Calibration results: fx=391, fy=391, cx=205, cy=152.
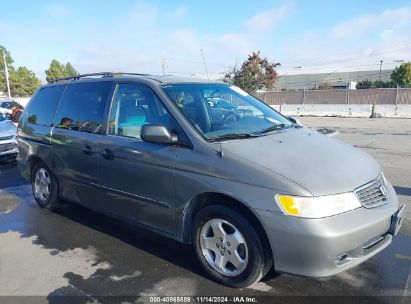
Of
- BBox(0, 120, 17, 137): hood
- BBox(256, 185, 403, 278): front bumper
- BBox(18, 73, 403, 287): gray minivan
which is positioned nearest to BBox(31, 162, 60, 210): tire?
BBox(18, 73, 403, 287): gray minivan

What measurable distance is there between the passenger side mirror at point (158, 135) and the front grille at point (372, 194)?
5.36ft

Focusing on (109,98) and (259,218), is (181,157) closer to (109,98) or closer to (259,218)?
(259,218)

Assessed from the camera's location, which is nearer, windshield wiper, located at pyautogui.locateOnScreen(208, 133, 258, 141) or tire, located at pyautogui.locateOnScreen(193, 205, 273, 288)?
tire, located at pyautogui.locateOnScreen(193, 205, 273, 288)

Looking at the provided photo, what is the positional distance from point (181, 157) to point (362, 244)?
1655 mm

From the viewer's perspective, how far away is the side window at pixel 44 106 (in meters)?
5.35

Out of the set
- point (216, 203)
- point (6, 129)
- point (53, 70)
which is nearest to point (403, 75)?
point (53, 70)

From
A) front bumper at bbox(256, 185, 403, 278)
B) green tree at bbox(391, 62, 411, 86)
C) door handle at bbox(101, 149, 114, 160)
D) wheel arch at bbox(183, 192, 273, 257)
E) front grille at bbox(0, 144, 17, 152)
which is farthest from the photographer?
green tree at bbox(391, 62, 411, 86)

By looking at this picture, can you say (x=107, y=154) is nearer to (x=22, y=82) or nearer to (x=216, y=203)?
(x=216, y=203)

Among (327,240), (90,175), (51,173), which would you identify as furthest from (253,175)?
(51,173)

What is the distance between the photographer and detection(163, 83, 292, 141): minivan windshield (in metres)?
3.71

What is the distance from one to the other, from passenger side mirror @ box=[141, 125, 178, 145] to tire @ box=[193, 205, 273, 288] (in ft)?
2.31

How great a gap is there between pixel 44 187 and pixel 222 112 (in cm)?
305

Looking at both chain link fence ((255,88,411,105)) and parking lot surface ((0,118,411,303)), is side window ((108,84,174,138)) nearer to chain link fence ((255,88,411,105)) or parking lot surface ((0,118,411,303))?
parking lot surface ((0,118,411,303))

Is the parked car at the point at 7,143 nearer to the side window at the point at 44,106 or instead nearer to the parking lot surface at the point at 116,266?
the side window at the point at 44,106
